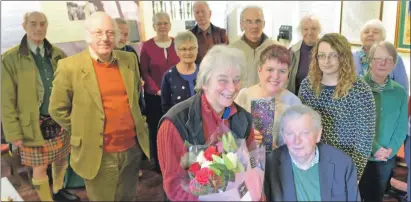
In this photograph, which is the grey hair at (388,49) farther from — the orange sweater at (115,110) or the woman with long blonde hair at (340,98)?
the orange sweater at (115,110)

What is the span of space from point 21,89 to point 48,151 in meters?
0.29

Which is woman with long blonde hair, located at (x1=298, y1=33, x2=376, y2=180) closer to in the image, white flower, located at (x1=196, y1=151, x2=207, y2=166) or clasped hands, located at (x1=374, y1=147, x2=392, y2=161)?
clasped hands, located at (x1=374, y1=147, x2=392, y2=161)

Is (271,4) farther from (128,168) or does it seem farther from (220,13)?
(128,168)

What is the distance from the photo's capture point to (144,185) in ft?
5.33

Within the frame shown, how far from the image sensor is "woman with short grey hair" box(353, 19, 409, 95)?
147cm

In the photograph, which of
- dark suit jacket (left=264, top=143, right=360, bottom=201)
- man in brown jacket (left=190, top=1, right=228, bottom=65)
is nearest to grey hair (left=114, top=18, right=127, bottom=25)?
man in brown jacket (left=190, top=1, right=228, bottom=65)

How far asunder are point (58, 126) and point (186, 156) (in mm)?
552

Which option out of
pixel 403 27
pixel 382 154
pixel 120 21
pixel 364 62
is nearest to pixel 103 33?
pixel 120 21

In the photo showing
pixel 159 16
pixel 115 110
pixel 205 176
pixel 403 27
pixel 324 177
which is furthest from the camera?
pixel 403 27

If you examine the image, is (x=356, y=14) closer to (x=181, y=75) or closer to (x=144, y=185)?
(x=181, y=75)

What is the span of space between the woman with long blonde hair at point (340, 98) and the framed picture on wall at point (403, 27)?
477 mm

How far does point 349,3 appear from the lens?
5.89 ft

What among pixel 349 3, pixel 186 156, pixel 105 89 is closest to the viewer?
pixel 186 156

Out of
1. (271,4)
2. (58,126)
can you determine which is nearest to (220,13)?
(271,4)
